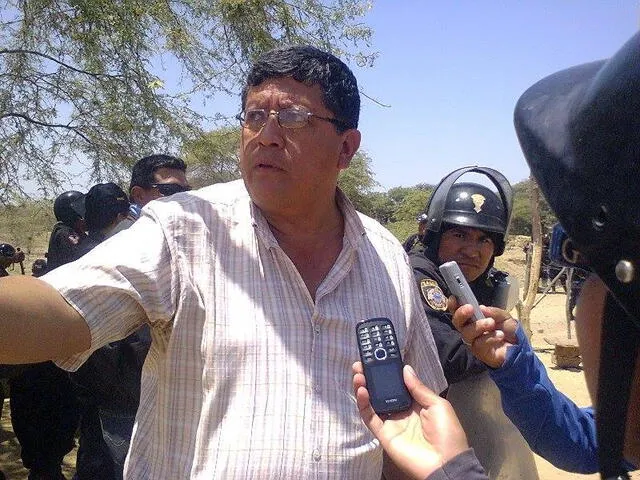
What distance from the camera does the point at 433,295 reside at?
2.78 metres

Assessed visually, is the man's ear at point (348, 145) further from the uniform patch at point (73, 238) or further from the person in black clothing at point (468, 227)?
the uniform patch at point (73, 238)

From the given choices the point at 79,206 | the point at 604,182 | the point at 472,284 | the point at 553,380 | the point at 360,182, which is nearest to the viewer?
the point at 604,182

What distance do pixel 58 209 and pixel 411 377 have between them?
4.58m

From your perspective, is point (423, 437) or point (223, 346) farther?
point (223, 346)

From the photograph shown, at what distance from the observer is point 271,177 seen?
2090 mm

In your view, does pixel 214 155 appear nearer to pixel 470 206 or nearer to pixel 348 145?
pixel 470 206

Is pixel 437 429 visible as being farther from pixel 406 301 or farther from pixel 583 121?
pixel 583 121

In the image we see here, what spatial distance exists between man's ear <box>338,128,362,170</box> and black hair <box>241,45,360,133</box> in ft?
0.16

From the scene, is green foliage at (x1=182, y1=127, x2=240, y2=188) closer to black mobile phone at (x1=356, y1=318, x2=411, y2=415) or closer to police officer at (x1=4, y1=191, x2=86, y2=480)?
police officer at (x1=4, y1=191, x2=86, y2=480)

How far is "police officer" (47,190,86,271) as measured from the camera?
5.02 m

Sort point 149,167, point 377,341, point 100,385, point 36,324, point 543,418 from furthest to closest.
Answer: point 149,167, point 100,385, point 543,418, point 377,341, point 36,324

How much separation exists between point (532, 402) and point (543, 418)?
0.06 m

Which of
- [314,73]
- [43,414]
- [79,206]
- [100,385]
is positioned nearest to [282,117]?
[314,73]

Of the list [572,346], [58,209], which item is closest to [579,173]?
[58,209]
